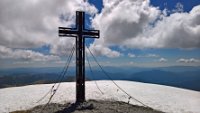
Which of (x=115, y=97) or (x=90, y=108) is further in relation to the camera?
(x=115, y=97)

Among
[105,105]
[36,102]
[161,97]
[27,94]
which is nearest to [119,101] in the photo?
[105,105]

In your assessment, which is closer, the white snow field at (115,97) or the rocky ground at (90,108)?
the rocky ground at (90,108)

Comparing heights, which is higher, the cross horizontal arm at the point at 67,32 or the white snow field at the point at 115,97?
the cross horizontal arm at the point at 67,32

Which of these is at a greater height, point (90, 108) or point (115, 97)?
point (115, 97)

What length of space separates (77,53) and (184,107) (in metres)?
10.7

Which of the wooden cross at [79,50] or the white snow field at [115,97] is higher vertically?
the wooden cross at [79,50]

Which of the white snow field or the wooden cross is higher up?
the wooden cross

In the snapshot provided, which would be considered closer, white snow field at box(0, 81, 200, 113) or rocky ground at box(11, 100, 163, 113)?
rocky ground at box(11, 100, 163, 113)

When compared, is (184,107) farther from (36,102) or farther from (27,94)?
(27,94)

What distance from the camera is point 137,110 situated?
21391 millimetres

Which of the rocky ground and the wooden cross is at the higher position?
the wooden cross

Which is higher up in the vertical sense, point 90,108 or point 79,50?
point 79,50

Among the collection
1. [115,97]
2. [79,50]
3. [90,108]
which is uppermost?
[79,50]

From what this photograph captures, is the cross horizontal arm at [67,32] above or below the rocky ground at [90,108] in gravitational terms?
above
